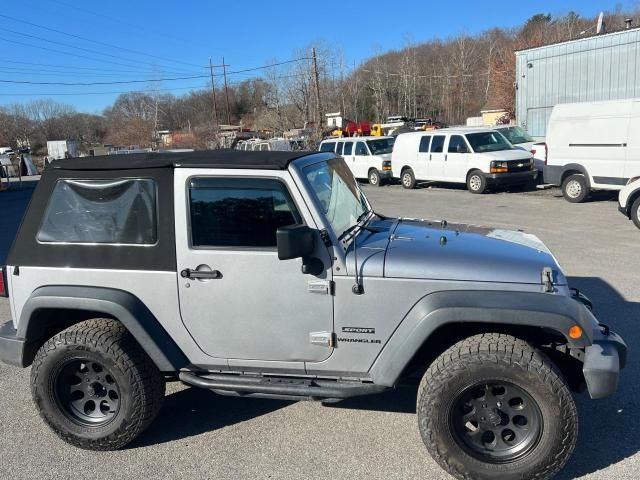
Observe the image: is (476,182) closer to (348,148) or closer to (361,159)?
(361,159)

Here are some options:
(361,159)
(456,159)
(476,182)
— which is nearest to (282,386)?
(476,182)

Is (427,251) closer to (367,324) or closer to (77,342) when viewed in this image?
(367,324)

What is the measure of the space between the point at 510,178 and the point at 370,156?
21.7 ft

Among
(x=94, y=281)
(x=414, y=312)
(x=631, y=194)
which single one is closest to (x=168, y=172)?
(x=94, y=281)

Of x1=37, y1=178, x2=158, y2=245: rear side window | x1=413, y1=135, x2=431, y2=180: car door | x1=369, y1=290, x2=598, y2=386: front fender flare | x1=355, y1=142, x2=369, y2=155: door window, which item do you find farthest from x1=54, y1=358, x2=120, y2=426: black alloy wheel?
x1=355, y1=142, x2=369, y2=155: door window

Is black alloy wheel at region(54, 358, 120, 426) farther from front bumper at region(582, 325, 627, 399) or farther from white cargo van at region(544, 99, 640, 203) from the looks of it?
white cargo van at region(544, 99, 640, 203)

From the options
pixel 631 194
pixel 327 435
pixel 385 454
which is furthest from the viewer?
pixel 631 194

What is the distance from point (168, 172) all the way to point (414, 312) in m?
1.70

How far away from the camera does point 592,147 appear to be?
12773mm

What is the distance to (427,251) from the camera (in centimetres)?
321

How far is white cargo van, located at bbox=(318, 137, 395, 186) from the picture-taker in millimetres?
20844

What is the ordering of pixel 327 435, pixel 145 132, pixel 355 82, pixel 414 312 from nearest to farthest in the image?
pixel 414 312 < pixel 327 435 < pixel 145 132 < pixel 355 82

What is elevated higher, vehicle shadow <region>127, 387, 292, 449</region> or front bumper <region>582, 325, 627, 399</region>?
front bumper <region>582, 325, 627, 399</region>

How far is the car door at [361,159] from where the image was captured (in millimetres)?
21547
